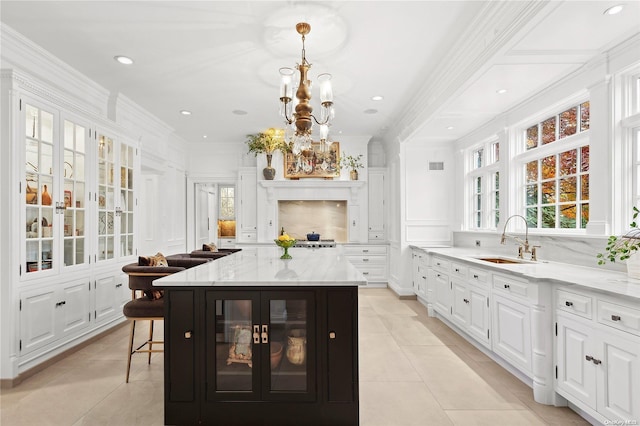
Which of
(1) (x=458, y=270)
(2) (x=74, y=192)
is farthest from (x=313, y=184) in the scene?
(2) (x=74, y=192)

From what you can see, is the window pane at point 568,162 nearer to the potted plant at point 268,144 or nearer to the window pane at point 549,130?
the window pane at point 549,130

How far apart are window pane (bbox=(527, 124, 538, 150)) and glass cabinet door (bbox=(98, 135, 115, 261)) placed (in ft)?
16.2

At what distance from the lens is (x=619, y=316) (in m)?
1.86

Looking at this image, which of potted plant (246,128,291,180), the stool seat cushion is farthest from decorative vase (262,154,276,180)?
the stool seat cushion

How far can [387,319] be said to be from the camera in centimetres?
456

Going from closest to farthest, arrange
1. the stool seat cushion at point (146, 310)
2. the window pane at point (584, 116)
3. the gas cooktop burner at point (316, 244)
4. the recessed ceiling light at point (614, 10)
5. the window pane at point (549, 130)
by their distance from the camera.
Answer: the recessed ceiling light at point (614, 10)
the stool seat cushion at point (146, 310)
the window pane at point (584, 116)
the window pane at point (549, 130)
the gas cooktop burner at point (316, 244)

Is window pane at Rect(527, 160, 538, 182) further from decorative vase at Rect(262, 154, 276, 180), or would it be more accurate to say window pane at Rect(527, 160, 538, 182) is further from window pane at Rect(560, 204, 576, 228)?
decorative vase at Rect(262, 154, 276, 180)

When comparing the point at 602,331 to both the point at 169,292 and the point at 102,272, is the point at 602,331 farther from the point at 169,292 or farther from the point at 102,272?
the point at 102,272

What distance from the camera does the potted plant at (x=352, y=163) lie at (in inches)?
261

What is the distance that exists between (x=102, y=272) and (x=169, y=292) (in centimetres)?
227

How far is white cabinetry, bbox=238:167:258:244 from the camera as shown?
6.74 metres

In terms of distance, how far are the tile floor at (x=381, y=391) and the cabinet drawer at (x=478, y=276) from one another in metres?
0.73

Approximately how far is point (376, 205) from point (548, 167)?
136 inches

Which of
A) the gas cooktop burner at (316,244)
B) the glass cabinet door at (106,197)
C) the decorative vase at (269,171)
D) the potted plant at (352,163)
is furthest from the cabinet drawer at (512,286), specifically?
the decorative vase at (269,171)
